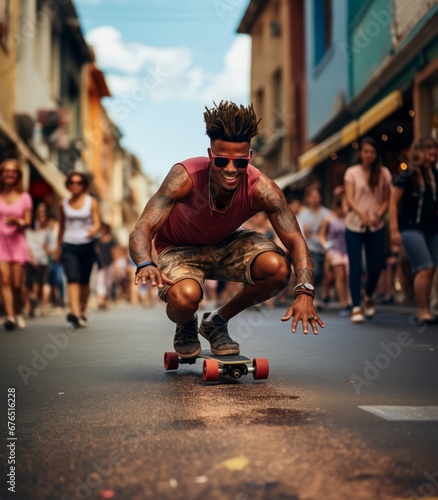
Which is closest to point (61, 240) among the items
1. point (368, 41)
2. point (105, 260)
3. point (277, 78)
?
point (105, 260)

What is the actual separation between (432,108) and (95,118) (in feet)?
104

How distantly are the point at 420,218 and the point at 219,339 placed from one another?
420 cm

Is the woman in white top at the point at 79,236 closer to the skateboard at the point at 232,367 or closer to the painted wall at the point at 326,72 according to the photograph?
the skateboard at the point at 232,367

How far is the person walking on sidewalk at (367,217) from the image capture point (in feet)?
30.6

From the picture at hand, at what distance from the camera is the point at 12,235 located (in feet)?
31.3

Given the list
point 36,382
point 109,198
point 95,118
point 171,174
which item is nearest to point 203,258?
point 171,174

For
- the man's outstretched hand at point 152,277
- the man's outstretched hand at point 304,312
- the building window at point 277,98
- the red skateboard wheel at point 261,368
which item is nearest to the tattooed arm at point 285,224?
the man's outstretched hand at point 304,312

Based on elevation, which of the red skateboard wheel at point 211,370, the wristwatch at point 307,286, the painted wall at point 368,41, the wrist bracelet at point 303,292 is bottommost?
the red skateboard wheel at point 211,370

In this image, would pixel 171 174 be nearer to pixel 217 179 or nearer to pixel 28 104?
pixel 217 179

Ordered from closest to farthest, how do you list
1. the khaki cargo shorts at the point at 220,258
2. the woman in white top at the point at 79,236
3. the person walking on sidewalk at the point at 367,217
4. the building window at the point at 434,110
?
1. the khaki cargo shorts at the point at 220,258
2. the person walking on sidewalk at the point at 367,217
3. the woman in white top at the point at 79,236
4. the building window at the point at 434,110

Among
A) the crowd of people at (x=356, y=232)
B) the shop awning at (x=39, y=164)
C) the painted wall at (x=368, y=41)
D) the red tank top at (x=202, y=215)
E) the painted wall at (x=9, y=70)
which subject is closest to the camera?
the red tank top at (x=202, y=215)

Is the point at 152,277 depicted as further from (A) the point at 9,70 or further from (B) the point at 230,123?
(A) the point at 9,70

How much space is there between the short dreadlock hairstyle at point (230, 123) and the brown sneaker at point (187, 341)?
1.21m

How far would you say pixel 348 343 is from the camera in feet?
22.3
